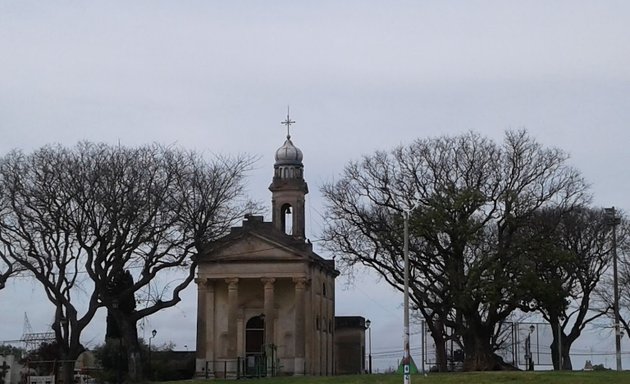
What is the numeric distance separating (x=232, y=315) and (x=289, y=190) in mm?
11112

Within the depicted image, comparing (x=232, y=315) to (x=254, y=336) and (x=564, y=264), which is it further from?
(x=564, y=264)

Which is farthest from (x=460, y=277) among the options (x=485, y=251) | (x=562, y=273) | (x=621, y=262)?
(x=621, y=262)

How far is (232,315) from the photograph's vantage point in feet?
240

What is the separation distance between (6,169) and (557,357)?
118 feet

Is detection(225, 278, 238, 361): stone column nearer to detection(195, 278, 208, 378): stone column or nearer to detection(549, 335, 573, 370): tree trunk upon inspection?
detection(195, 278, 208, 378): stone column

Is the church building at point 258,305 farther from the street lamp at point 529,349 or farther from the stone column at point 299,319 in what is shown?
the street lamp at point 529,349

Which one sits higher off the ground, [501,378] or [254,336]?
[254,336]

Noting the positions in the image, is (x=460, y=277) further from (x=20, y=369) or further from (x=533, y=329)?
(x=20, y=369)

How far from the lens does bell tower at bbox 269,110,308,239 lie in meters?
80.2

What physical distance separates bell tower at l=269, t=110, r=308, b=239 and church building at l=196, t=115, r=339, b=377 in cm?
244

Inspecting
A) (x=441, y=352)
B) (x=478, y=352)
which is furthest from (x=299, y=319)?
(x=478, y=352)

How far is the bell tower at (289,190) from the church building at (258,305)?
2439 mm

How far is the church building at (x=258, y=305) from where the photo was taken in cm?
7312

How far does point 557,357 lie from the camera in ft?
244
